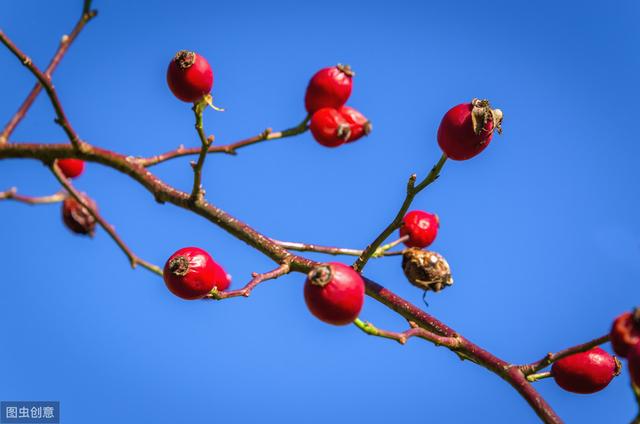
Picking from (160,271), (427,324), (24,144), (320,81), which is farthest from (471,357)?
(24,144)

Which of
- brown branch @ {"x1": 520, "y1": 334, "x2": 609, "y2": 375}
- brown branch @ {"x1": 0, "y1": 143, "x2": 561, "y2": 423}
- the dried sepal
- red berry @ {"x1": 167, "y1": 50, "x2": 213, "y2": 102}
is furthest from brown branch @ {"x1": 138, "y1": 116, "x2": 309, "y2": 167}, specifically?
brown branch @ {"x1": 520, "y1": 334, "x2": 609, "y2": 375}

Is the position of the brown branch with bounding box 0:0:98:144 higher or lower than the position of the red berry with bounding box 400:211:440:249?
higher

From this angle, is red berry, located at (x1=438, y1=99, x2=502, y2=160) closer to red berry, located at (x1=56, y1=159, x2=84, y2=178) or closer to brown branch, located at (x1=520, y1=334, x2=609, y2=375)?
brown branch, located at (x1=520, y1=334, x2=609, y2=375)

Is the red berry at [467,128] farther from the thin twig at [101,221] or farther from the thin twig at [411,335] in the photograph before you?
the thin twig at [101,221]

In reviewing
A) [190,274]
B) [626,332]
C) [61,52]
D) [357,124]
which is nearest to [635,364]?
[626,332]

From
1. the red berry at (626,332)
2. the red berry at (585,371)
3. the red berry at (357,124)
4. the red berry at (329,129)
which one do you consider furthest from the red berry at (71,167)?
the red berry at (626,332)

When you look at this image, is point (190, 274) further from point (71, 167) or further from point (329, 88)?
point (71, 167)

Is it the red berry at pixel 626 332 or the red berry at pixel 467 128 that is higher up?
the red berry at pixel 467 128
